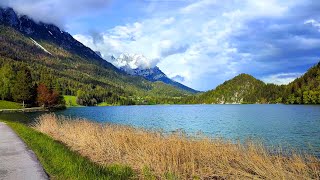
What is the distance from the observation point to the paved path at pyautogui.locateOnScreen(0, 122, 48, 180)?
1337cm

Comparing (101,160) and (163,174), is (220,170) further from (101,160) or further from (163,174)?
(101,160)

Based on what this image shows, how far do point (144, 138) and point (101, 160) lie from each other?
121 inches

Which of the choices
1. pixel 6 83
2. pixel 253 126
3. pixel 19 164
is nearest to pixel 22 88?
pixel 6 83

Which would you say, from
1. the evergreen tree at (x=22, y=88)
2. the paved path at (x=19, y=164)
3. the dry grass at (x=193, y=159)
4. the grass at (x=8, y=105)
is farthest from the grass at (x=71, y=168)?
the evergreen tree at (x=22, y=88)

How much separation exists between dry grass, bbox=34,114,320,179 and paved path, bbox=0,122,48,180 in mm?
4305

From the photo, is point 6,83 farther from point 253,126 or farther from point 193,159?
point 193,159

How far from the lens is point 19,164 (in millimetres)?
15852

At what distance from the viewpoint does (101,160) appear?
20.9 meters

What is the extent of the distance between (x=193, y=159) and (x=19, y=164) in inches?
318

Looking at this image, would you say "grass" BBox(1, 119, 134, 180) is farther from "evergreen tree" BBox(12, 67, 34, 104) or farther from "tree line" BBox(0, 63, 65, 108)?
"evergreen tree" BBox(12, 67, 34, 104)

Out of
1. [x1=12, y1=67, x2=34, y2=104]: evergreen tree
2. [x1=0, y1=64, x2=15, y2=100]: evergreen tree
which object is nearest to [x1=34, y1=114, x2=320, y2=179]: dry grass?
[x1=12, y1=67, x2=34, y2=104]: evergreen tree

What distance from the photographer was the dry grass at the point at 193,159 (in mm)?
14383

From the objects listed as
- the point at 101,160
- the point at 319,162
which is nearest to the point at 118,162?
the point at 101,160

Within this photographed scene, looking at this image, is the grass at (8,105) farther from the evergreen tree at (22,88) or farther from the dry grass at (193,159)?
the dry grass at (193,159)
